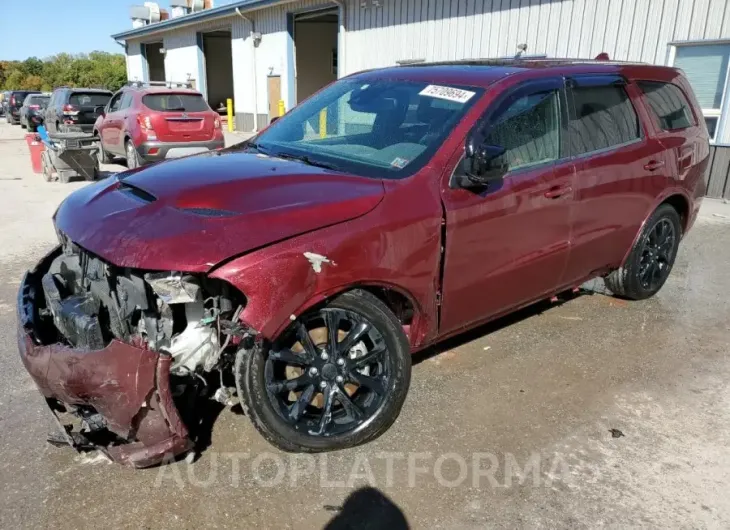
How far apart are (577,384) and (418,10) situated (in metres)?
12.5

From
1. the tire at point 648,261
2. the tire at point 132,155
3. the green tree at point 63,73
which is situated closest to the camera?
the tire at point 648,261

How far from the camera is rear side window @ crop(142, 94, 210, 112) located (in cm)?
1196

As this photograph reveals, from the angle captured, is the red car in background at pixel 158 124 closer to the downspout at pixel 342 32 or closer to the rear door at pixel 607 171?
the downspout at pixel 342 32

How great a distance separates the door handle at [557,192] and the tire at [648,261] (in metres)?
1.29

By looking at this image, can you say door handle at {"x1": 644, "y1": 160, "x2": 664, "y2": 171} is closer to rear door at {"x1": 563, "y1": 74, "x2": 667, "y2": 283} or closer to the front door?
rear door at {"x1": 563, "y1": 74, "x2": 667, "y2": 283}

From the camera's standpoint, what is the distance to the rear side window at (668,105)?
15.4 ft

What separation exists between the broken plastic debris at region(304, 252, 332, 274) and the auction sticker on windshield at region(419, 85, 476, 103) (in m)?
1.42

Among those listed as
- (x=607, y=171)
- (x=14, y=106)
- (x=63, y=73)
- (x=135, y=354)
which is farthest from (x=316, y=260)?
(x=63, y=73)

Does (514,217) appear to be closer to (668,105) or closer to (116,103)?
(668,105)

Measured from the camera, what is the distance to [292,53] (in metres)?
19.7

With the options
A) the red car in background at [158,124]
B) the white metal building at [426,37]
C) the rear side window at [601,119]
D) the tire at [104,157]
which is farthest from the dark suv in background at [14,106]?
the rear side window at [601,119]

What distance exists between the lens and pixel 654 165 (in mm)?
4566

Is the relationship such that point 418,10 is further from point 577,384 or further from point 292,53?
point 577,384

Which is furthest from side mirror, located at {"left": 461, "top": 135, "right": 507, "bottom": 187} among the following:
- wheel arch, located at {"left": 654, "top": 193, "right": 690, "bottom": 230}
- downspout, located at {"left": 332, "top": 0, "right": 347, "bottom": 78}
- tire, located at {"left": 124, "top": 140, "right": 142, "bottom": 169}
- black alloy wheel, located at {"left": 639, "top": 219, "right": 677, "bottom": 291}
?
downspout, located at {"left": 332, "top": 0, "right": 347, "bottom": 78}
